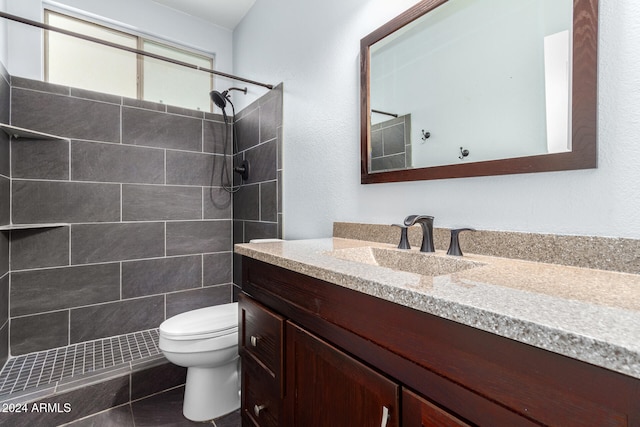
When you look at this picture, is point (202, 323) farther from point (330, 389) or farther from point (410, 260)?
point (410, 260)

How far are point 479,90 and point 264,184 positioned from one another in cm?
150

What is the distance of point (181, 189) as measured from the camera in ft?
8.02

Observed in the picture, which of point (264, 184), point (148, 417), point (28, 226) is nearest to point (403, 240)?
point (264, 184)

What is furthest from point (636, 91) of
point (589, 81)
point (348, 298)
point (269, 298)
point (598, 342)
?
point (269, 298)

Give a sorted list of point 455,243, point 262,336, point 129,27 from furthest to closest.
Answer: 1. point 129,27
2. point 262,336
3. point 455,243

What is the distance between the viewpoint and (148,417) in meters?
1.61

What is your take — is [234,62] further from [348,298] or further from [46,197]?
[348,298]

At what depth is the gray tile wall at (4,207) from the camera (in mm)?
1728

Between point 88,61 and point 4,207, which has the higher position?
point 88,61

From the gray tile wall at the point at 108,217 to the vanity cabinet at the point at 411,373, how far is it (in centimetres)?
128

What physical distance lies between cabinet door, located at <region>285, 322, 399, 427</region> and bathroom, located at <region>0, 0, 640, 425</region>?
0.62 metres

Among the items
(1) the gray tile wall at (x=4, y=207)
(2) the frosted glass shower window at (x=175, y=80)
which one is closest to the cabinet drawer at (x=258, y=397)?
(1) the gray tile wall at (x=4, y=207)

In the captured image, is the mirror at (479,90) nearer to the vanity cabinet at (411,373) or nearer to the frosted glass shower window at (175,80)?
the vanity cabinet at (411,373)

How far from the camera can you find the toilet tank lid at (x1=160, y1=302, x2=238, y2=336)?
1509 millimetres
